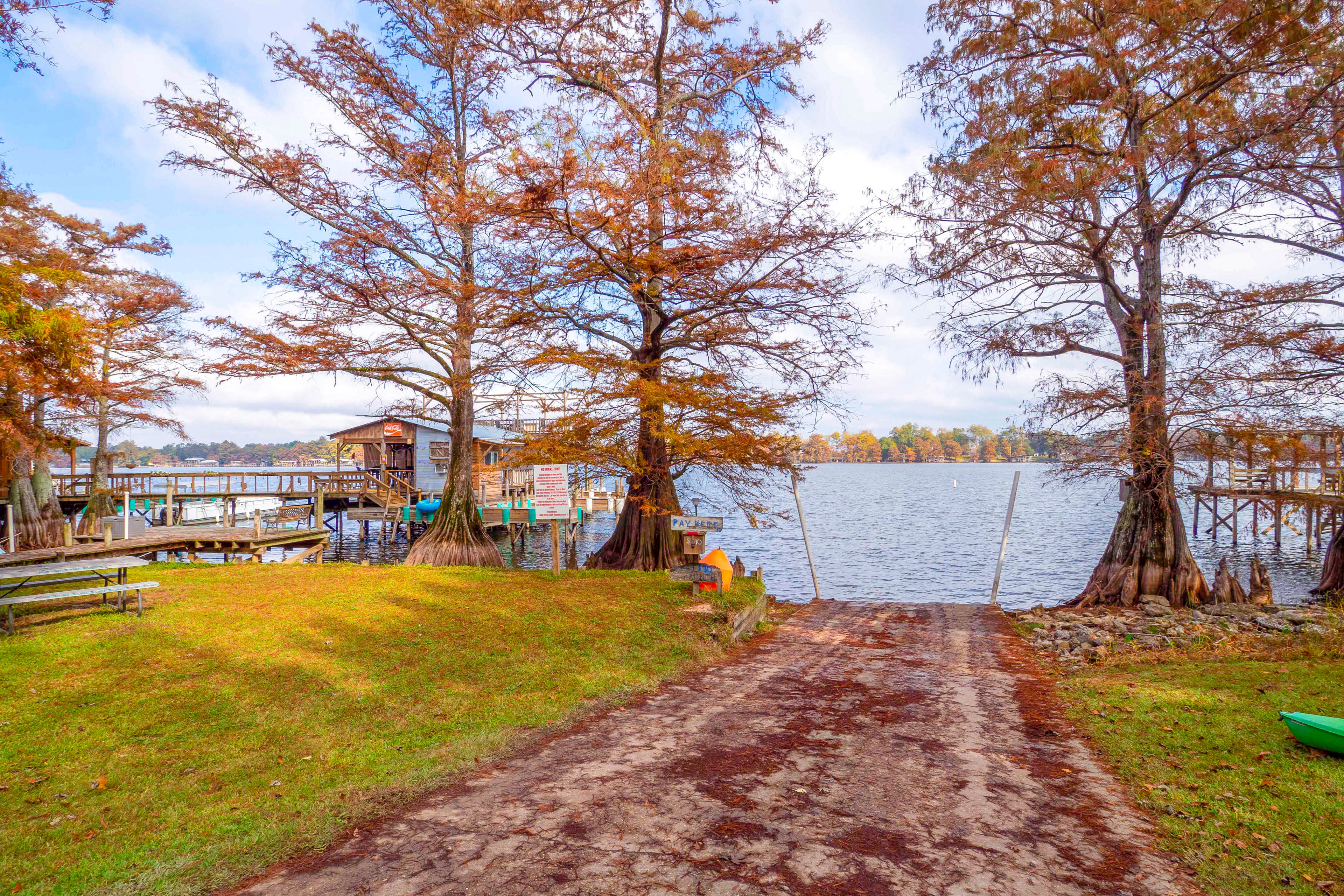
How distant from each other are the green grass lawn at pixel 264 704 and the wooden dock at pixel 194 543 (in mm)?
4191

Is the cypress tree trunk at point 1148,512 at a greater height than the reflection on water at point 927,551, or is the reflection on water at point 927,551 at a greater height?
the cypress tree trunk at point 1148,512

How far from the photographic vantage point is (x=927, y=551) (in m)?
32.8

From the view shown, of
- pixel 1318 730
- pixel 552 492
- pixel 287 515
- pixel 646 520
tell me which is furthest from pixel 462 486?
pixel 287 515

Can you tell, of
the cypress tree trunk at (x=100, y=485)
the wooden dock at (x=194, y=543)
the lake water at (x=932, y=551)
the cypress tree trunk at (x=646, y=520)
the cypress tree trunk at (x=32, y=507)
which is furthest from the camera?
the cypress tree trunk at (x=100, y=485)

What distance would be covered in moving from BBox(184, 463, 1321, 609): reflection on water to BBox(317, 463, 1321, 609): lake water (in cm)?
10

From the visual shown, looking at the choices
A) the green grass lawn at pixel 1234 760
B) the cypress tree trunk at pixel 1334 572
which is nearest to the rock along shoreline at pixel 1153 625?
the green grass lawn at pixel 1234 760

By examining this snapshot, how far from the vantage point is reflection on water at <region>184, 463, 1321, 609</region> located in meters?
22.7

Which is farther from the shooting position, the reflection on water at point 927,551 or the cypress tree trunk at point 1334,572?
the reflection on water at point 927,551

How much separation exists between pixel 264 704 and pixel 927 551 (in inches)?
1240

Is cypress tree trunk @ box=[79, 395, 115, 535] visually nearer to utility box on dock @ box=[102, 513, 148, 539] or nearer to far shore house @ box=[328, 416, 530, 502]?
utility box on dock @ box=[102, 513, 148, 539]

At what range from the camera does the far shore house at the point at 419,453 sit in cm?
3575

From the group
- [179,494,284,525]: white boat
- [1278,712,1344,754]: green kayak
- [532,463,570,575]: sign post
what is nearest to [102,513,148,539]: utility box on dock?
[179,494,284,525]: white boat

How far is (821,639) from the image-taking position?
1070 cm

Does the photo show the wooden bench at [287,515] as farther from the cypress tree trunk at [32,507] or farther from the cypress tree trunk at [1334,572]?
the cypress tree trunk at [1334,572]
